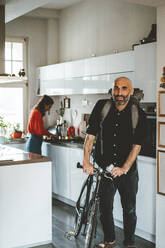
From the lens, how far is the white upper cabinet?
4.25 meters

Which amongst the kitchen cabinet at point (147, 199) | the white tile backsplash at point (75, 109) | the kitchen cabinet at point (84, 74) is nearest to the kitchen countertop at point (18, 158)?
the kitchen cabinet at point (147, 199)

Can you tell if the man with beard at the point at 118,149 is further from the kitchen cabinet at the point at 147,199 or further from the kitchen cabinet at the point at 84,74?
the kitchen cabinet at the point at 84,74

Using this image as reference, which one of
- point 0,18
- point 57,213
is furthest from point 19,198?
point 0,18

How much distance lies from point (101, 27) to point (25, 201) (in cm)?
324

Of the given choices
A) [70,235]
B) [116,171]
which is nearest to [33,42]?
[70,235]

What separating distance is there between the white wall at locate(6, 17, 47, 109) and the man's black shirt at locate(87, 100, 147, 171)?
4.04 metres

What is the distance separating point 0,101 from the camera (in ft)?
23.6

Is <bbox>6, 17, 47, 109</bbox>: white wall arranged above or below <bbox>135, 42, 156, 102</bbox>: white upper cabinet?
above

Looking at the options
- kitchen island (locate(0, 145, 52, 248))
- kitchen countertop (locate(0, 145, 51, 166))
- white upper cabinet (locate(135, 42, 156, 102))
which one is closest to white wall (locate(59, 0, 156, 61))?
white upper cabinet (locate(135, 42, 156, 102))

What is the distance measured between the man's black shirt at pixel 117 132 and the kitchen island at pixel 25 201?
0.87 meters

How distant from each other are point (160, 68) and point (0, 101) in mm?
4014

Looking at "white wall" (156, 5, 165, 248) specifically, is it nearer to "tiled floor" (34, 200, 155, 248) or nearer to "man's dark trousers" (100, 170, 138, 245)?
"tiled floor" (34, 200, 155, 248)

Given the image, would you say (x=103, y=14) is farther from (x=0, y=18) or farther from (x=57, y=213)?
(x=57, y=213)

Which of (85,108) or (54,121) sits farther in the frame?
(54,121)
